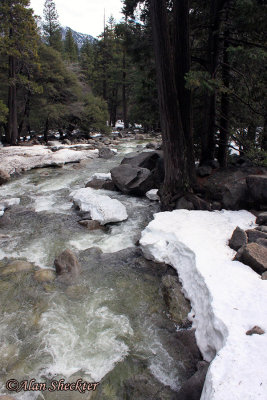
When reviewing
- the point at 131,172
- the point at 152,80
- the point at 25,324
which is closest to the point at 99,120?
the point at 152,80

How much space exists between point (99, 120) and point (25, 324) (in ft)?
69.2

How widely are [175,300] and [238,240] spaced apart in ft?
5.16

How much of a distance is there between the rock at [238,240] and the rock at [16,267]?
3.61 m

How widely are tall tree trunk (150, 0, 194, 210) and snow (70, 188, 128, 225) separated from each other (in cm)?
125

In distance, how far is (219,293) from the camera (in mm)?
3477

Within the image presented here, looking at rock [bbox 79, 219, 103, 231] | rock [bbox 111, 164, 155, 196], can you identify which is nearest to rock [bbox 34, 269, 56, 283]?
rock [bbox 79, 219, 103, 231]

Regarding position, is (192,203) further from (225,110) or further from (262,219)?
(225,110)

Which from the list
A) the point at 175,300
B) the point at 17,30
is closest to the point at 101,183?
the point at 175,300

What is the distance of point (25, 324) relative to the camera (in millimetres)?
3705

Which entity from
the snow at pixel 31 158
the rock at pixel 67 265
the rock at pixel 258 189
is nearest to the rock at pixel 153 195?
the rock at pixel 258 189

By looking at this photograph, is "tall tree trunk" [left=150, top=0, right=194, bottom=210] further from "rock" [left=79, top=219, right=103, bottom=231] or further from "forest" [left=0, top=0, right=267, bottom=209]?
"rock" [left=79, top=219, right=103, bottom=231]

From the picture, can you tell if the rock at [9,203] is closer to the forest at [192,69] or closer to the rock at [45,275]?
the rock at [45,275]

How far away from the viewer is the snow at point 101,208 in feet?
22.4

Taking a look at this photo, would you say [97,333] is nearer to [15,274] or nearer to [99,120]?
[15,274]
